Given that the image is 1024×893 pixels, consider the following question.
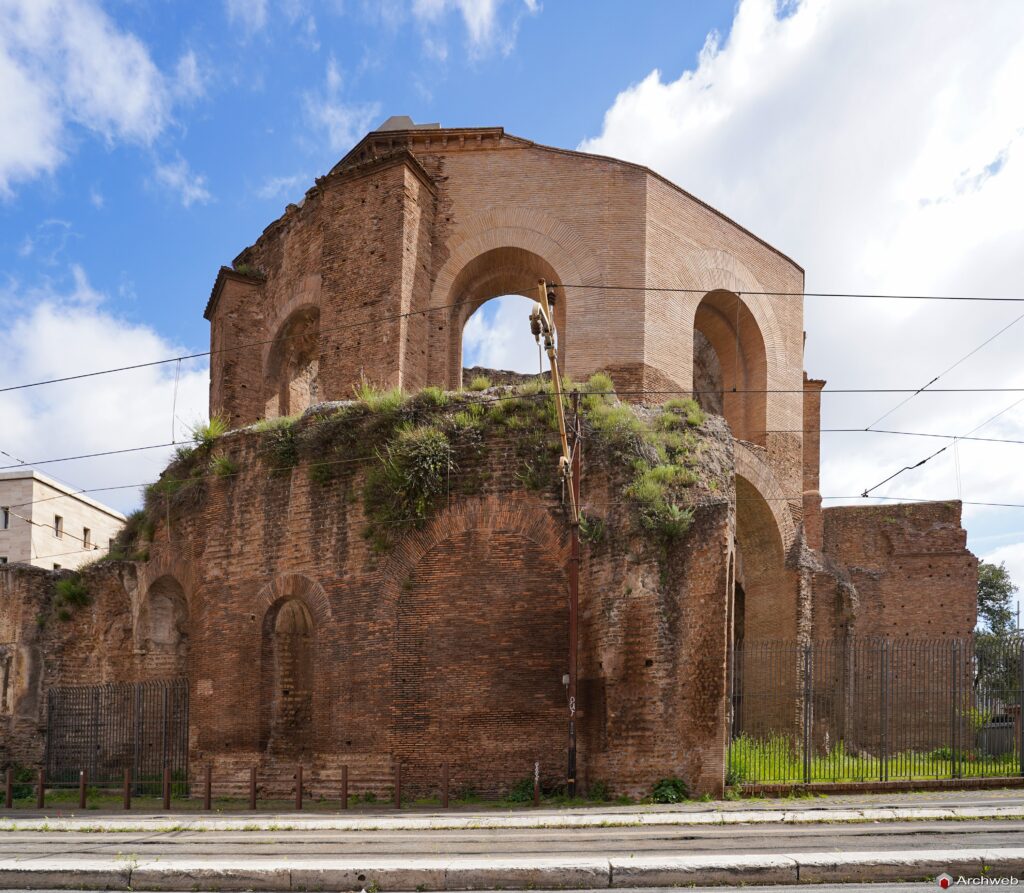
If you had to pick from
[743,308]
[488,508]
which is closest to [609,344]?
[743,308]

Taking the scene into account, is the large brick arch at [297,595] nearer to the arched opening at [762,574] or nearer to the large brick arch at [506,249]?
the large brick arch at [506,249]

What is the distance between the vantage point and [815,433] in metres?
23.9

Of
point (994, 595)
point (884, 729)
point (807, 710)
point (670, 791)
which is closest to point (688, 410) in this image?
point (807, 710)

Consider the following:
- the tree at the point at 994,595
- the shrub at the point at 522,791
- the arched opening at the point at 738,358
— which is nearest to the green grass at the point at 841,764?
the shrub at the point at 522,791

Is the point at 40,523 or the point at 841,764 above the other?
the point at 40,523

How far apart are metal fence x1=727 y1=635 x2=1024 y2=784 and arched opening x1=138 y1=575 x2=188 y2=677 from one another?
9222 mm

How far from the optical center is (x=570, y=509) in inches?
509

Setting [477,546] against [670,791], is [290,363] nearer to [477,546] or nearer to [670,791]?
[477,546]

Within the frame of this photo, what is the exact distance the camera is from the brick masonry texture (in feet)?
41.5

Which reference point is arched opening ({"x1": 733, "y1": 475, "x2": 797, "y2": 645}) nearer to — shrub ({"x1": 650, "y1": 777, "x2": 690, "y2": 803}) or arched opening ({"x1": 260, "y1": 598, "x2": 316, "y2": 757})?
shrub ({"x1": 650, "y1": 777, "x2": 690, "y2": 803})

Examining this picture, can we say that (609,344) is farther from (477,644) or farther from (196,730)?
(196,730)

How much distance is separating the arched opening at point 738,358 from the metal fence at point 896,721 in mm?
6273

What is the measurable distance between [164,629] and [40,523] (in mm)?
30468

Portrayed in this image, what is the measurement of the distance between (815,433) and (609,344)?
26.4 feet
